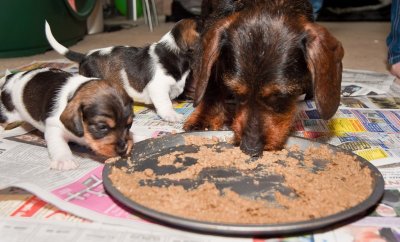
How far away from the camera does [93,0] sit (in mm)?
4699

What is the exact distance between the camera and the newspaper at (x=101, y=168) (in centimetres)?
142

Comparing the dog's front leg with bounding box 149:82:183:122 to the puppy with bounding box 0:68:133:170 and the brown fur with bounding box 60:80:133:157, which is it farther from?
the brown fur with bounding box 60:80:133:157

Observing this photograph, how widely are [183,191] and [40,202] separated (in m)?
0.46

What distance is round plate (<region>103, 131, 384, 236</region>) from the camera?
1.26 metres

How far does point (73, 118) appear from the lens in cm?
178

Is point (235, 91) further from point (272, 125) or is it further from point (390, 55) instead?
point (390, 55)

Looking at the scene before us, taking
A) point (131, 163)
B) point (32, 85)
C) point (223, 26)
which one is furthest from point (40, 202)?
point (223, 26)

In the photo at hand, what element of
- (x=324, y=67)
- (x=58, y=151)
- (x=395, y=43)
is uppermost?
(x=324, y=67)

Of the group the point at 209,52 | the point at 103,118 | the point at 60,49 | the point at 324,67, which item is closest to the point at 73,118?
the point at 103,118

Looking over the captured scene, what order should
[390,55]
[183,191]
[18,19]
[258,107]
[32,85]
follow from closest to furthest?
[183,191], [258,107], [32,85], [390,55], [18,19]

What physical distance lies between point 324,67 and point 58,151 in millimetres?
1021

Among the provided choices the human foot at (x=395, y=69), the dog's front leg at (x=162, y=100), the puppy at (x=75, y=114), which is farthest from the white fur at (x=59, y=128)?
the human foot at (x=395, y=69)

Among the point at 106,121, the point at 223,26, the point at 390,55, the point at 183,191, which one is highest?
the point at 223,26

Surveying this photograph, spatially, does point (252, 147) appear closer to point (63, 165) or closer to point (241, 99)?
point (241, 99)
